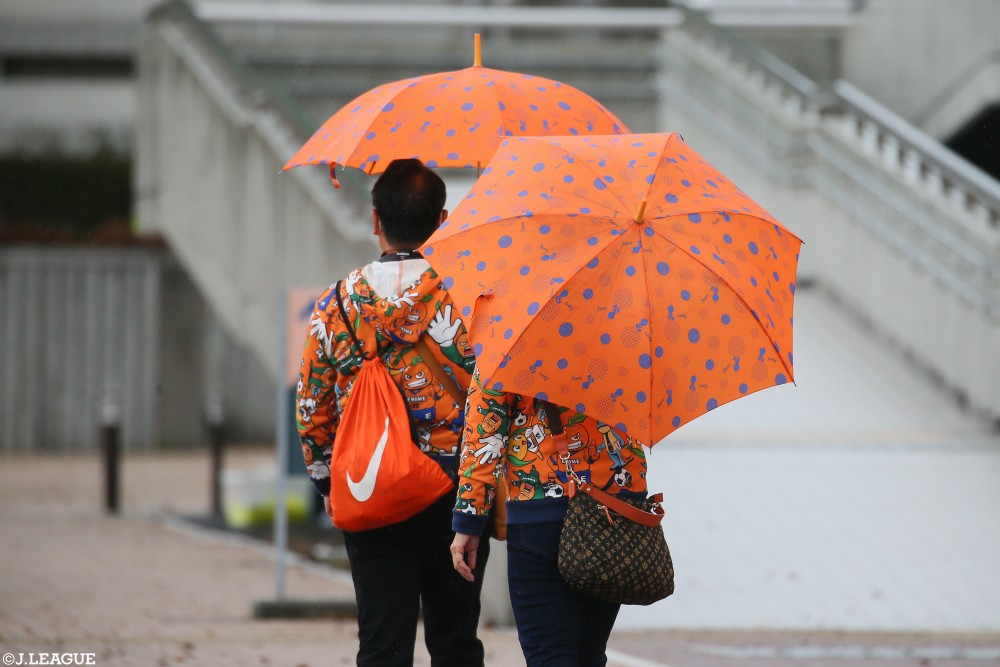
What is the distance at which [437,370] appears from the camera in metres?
4.66

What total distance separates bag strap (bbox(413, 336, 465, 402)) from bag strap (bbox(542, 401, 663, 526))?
22.0 inches

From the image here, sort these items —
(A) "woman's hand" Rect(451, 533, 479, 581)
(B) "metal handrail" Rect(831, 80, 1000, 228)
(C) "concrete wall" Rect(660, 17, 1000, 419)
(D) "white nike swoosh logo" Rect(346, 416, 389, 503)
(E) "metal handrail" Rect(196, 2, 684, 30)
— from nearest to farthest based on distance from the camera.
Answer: (A) "woman's hand" Rect(451, 533, 479, 581) < (D) "white nike swoosh logo" Rect(346, 416, 389, 503) < (C) "concrete wall" Rect(660, 17, 1000, 419) < (B) "metal handrail" Rect(831, 80, 1000, 228) < (E) "metal handrail" Rect(196, 2, 684, 30)

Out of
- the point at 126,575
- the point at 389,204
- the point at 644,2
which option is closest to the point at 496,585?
the point at 126,575

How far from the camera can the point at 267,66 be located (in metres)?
21.7

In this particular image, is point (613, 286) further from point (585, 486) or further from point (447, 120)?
point (447, 120)

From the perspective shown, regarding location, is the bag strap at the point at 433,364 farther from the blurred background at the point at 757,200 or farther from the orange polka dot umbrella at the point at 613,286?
the blurred background at the point at 757,200

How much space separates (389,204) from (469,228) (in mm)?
726

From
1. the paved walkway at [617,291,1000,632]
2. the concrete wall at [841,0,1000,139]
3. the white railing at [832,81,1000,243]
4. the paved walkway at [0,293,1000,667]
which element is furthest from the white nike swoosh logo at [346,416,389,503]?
the concrete wall at [841,0,1000,139]

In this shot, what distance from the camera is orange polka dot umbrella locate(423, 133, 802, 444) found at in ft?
13.1

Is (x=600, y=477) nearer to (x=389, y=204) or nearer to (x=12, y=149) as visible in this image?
(x=389, y=204)

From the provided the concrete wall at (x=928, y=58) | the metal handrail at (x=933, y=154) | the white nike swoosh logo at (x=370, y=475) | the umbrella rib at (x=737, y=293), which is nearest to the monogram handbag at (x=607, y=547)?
the umbrella rib at (x=737, y=293)

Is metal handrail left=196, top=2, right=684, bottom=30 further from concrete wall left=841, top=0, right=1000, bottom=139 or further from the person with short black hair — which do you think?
the person with short black hair

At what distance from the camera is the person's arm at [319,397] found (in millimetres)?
4707

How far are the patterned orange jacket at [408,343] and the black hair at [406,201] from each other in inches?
5.1
